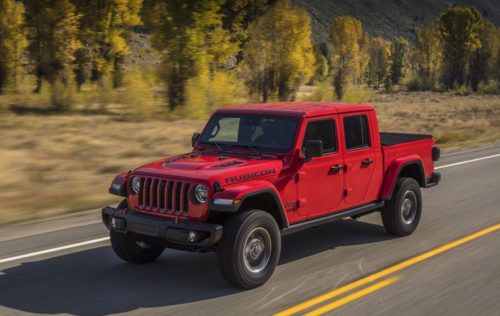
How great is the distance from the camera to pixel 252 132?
7359 millimetres

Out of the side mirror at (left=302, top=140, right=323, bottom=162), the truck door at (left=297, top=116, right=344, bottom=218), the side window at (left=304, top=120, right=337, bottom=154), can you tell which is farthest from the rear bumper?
the side mirror at (left=302, top=140, right=323, bottom=162)

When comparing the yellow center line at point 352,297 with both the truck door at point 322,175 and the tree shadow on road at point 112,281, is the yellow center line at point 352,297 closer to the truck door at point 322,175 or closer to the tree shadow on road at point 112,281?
the tree shadow on road at point 112,281

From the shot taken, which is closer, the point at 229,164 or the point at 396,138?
the point at 229,164

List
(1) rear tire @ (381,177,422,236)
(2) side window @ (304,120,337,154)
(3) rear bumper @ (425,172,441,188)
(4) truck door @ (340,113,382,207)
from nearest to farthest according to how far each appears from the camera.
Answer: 1. (2) side window @ (304,120,337,154)
2. (4) truck door @ (340,113,382,207)
3. (1) rear tire @ (381,177,422,236)
4. (3) rear bumper @ (425,172,441,188)

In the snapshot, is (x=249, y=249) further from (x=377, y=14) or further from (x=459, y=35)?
(x=377, y=14)

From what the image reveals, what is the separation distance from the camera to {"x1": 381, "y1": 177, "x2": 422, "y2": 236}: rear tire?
8445 millimetres

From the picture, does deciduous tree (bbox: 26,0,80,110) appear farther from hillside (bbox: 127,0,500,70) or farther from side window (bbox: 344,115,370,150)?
hillside (bbox: 127,0,500,70)

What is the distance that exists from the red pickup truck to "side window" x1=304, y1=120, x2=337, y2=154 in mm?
12

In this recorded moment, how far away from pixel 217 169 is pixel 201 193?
1.23 ft

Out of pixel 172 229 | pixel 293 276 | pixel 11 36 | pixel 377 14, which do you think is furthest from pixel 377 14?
pixel 172 229

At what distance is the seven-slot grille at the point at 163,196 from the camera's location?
6.31 metres

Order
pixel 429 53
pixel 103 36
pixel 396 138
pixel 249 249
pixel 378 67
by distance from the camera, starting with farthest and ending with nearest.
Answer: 1. pixel 378 67
2. pixel 429 53
3. pixel 103 36
4. pixel 396 138
5. pixel 249 249

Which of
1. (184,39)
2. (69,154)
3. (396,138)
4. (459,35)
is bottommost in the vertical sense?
(69,154)

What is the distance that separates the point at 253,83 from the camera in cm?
3259
